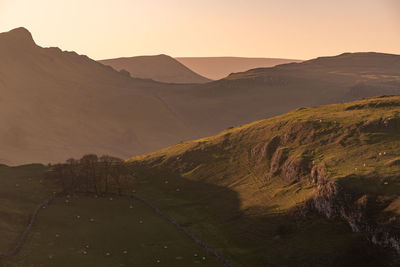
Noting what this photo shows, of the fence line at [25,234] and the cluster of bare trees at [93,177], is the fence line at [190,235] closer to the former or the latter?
the cluster of bare trees at [93,177]

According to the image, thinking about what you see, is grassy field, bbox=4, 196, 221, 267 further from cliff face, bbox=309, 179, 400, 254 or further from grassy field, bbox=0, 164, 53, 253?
cliff face, bbox=309, 179, 400, 254

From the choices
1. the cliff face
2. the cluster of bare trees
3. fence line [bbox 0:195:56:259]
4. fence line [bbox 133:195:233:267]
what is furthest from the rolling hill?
the cluster of bare trees

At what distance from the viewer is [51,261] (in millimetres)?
Answer: 55250

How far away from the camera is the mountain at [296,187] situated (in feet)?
188

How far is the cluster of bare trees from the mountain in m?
6.15

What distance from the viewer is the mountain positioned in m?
57.2

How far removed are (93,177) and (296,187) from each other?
155 ft

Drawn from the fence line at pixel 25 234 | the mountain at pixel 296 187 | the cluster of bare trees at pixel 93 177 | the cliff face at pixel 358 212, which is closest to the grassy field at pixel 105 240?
the fence line at pixel 25 234

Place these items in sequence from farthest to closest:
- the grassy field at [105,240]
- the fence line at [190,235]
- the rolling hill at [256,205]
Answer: the fence line at [190,235] → the rolling hill at [256,205] → the grassy field at [105,240]

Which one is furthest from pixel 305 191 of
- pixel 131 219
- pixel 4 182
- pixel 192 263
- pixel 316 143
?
pixel 4 182

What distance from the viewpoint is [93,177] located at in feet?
311

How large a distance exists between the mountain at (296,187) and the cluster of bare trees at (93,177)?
6145mm

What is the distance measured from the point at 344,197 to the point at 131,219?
1525 inches

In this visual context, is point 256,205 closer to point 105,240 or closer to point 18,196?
point 105,240
